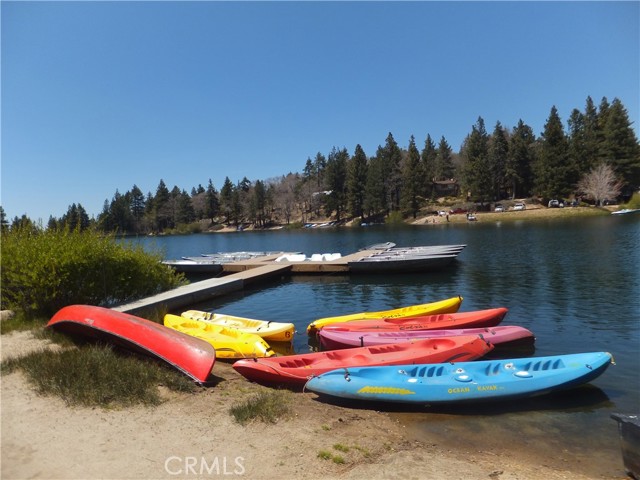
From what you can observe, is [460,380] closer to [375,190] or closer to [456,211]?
[456,211]

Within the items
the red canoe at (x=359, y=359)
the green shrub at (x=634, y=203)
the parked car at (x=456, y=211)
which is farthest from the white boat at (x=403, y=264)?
the parked car at (x=456, y=211)

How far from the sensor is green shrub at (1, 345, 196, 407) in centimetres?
588

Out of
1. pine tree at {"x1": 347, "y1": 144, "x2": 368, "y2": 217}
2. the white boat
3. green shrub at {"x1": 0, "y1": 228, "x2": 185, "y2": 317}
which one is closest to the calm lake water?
the white boat

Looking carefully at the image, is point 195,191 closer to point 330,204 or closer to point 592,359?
point 330,204

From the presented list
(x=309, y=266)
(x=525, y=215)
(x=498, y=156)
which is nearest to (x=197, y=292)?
(x=309, y=266)

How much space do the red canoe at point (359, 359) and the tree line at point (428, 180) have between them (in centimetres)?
6254

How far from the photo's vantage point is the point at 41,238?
11492mm

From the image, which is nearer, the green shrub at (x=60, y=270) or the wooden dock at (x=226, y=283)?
the green shrub at (x=60, y=270)

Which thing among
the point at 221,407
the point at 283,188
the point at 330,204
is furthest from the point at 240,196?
the point at 221,407

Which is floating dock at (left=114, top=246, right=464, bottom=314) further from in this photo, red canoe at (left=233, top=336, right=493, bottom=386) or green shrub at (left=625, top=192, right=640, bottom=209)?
green shrub at (left=625, top=192, right=640, bottom=209)

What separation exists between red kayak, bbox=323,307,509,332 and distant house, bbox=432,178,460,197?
89302 millimetres

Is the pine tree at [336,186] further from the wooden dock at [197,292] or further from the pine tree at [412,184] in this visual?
the wooden dock at [197,292]

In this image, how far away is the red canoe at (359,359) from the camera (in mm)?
7781

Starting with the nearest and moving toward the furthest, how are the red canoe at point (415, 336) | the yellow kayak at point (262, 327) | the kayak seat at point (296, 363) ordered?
1. the kayak seat at point (296, 363)
2. the red canoe at point (415, 336)
3. the yellow kayak at point (262, 327)
